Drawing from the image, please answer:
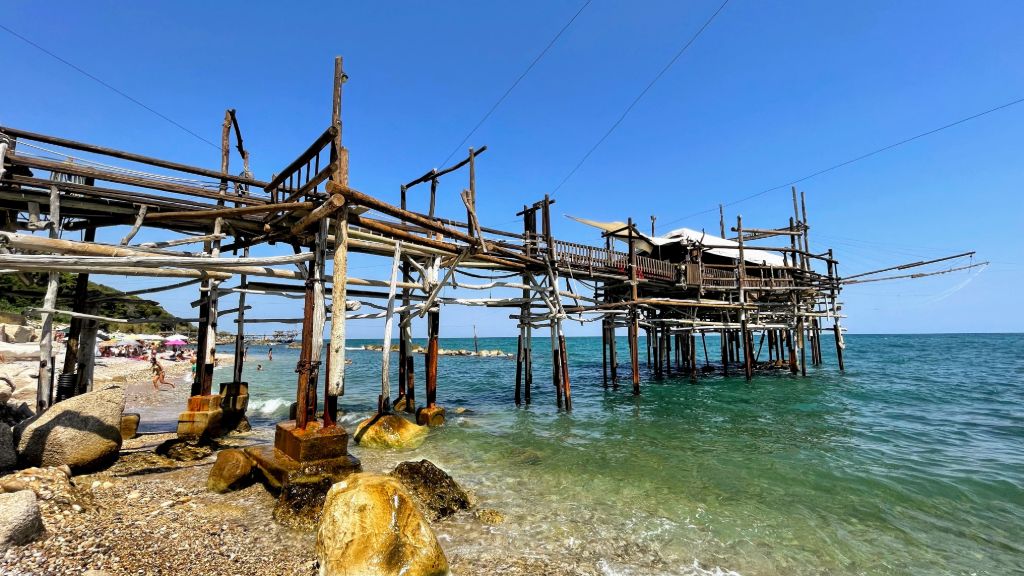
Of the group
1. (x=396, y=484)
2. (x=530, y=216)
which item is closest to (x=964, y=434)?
(x=530, y=216)

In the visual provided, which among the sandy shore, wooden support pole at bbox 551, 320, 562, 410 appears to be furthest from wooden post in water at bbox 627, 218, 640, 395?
the sandy shore

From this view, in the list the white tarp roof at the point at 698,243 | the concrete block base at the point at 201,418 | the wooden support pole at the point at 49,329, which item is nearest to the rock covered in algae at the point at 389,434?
the concrete block base at the point at 201,418

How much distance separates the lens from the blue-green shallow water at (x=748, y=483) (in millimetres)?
5543

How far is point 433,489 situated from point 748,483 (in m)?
5.74

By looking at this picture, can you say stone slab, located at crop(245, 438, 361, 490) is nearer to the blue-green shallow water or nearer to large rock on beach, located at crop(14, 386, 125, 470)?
the blue-green shallow water

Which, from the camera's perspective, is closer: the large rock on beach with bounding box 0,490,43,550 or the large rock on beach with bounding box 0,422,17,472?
the large rock on beach with bounding box 0,490,43,550

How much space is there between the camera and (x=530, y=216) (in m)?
15.7

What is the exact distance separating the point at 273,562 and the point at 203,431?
672 cm

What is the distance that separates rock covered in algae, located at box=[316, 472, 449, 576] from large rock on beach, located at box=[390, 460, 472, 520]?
165 cm

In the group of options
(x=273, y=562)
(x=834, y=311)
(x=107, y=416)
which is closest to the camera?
(x=273, y=562)

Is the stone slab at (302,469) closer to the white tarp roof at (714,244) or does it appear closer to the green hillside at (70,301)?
the green hillside at (70,301)

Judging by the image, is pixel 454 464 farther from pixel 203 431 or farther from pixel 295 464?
pixel 203 431

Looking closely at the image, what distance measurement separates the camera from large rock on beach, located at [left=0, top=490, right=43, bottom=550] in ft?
13.4

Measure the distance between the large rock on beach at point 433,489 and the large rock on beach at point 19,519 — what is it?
3619 millimetres
